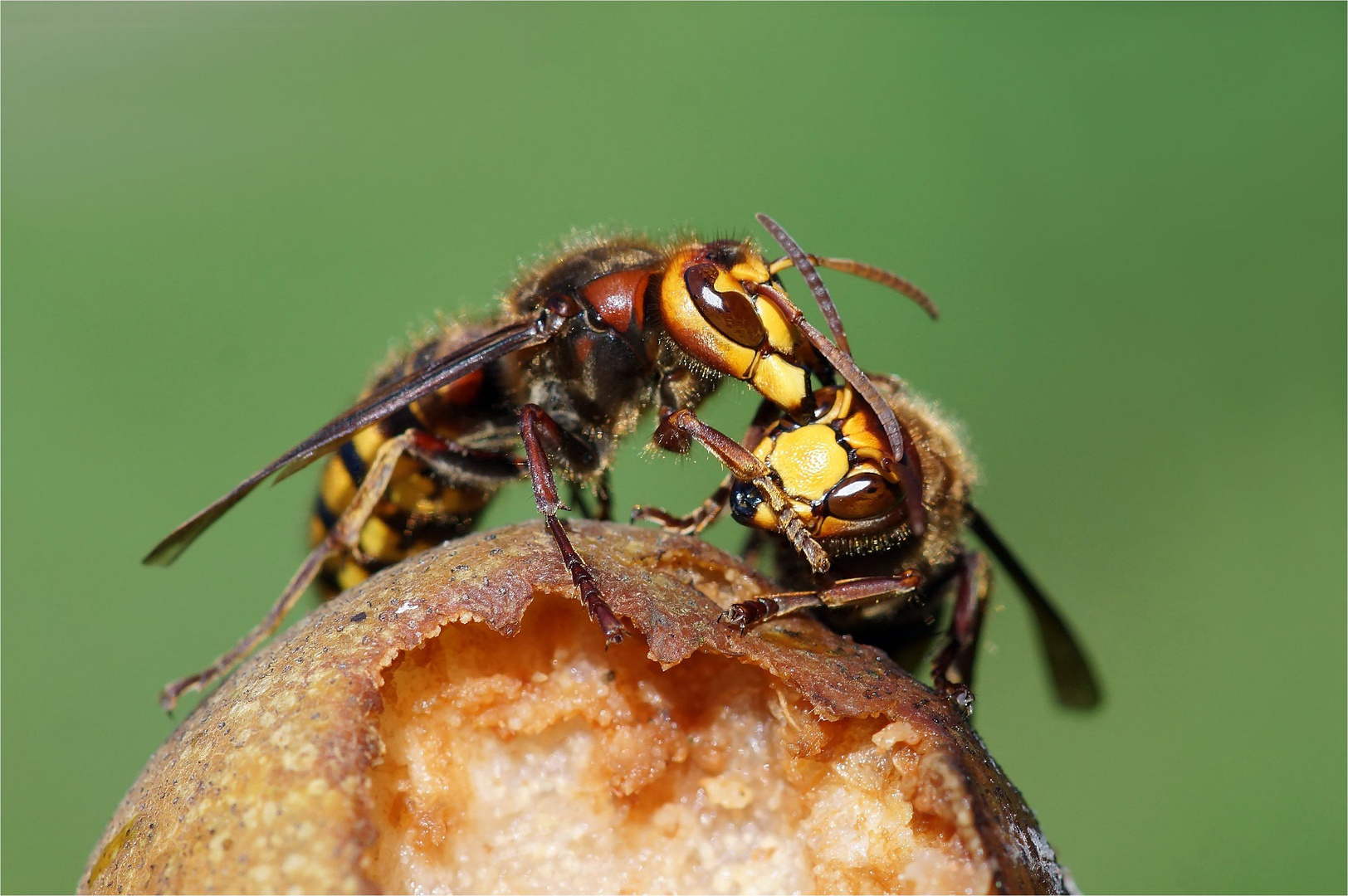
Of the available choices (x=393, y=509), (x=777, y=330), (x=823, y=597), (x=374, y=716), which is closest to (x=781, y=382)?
(x=777, y=330)

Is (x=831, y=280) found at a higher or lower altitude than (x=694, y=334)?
lower

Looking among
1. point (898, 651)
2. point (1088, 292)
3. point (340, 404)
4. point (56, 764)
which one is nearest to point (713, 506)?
point (898, 651)

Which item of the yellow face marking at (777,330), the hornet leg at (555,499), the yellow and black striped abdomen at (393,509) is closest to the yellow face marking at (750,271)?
the yellow face marking at (777,330)

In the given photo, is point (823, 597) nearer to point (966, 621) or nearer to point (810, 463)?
point (810, 463)

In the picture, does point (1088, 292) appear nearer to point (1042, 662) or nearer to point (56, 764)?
point (1042, 662)

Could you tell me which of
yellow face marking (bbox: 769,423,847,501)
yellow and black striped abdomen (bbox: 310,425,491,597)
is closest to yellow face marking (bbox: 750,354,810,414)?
yellow face marking (bbox: 769,423,847,501)
